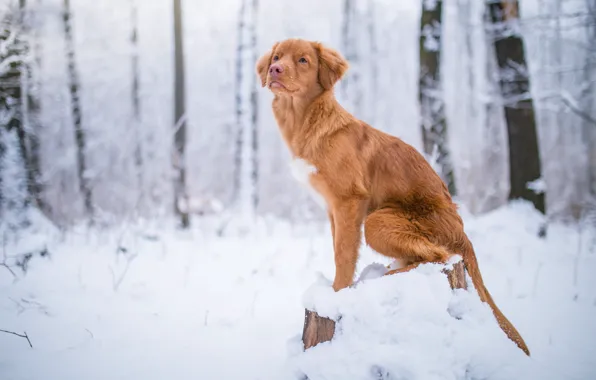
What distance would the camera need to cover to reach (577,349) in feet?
9.50

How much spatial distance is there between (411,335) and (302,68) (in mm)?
1836

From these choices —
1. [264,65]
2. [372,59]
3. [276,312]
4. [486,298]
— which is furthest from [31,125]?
[372,59]

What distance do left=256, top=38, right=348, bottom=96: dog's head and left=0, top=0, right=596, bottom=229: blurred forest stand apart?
3.24 metres

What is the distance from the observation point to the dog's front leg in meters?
2.50

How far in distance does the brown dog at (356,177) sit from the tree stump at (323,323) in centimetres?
10

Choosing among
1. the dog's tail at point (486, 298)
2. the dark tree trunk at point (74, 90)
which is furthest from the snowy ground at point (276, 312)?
the dark tree trunk at point (74, 90)

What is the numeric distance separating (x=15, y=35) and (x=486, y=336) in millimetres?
6991

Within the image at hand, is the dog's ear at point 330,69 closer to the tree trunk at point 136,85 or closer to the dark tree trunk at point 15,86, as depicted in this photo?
the dark tree trunk at point 15,86

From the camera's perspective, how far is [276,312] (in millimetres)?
3441

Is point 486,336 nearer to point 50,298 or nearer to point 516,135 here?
point 50,298

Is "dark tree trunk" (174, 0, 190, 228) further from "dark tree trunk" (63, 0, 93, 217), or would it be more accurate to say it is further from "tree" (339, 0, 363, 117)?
"tree" (339, 0, 363, 117)

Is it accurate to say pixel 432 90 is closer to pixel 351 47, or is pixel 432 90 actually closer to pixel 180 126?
pixel 180 126

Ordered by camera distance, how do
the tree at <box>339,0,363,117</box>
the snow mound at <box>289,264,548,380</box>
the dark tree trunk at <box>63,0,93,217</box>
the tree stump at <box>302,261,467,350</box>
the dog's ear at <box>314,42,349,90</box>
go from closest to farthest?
1. the snow mound at <box>289,264,548,380</box>
2. the tree stump at <box>302,261,467,350</box>
3. the dog's ear at <box>314,42,349,90</box>
4. the dark tree trunk at <box>63,0,93,217</box>
5. the tree at <box>339,0,363,117</box>

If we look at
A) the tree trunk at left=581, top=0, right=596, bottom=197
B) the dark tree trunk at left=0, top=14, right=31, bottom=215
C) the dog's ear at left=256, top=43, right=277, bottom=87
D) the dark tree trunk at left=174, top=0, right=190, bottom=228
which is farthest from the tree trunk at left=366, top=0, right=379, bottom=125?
the dog's ear at left=256, top=43, right=277, bottom=87
